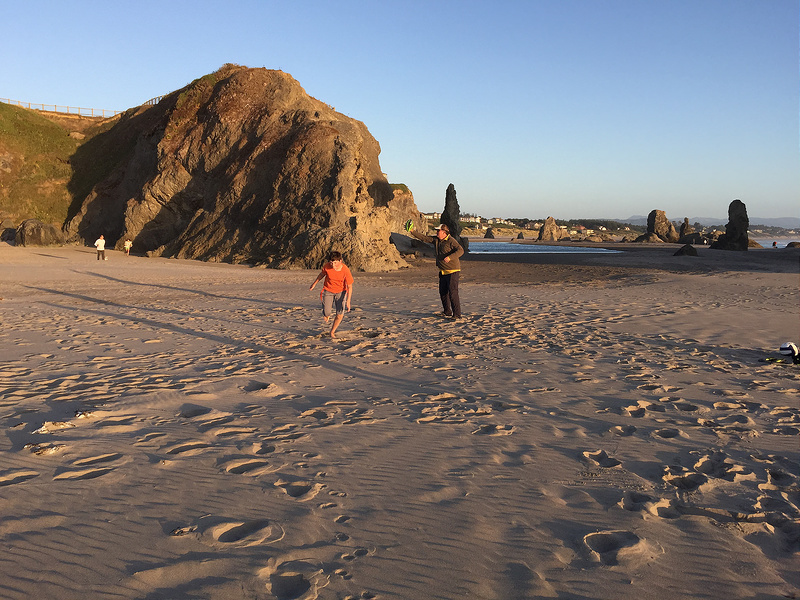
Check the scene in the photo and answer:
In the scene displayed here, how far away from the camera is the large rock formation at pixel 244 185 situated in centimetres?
2562

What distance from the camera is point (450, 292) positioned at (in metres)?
10.8

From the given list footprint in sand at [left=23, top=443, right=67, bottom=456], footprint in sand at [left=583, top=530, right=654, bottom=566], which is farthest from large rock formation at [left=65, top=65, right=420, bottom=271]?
footprint in sand at [left=583, top=530, right=654, bottom=566]

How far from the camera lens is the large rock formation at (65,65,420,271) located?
1009 inches

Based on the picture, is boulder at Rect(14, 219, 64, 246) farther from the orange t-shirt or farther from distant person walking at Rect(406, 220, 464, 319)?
distant person walking at Rect(406, 220, 464, 319)

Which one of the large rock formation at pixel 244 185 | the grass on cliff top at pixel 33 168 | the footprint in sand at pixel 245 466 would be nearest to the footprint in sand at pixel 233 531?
the footprint in sand at pixel 245 466

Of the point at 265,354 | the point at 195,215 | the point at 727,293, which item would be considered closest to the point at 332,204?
the point at 195,215

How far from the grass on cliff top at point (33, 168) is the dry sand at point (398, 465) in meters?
A: 36.3

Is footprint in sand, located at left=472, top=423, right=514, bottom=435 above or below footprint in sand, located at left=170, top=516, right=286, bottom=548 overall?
above

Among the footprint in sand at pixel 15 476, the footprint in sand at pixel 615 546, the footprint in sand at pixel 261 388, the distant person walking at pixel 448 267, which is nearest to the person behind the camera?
the footprint in sand at pixel 615 546

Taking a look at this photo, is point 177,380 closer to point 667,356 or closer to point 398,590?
point 398,590

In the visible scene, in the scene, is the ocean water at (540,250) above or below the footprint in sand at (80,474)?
above

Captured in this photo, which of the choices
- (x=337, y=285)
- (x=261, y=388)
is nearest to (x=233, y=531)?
(x=261, y=388)

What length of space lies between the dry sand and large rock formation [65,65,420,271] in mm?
16984

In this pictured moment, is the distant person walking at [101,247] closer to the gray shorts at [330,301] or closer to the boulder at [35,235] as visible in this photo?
the boulder at [35,235]
